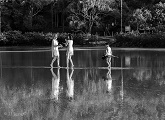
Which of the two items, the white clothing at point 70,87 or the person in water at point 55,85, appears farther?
the white clothing at point 70,87

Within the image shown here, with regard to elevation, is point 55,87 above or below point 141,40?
below

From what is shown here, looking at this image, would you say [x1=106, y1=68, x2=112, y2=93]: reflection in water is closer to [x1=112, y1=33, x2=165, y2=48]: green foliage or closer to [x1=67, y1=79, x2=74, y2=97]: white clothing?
[x1=67, y1=79, x2=74, y2=97]: white clothing

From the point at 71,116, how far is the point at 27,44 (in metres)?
46.6

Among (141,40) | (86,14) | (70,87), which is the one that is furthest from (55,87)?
(86,14)

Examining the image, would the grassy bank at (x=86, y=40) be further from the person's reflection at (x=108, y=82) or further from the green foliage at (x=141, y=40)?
the person's reflection at (x=108, y=82)

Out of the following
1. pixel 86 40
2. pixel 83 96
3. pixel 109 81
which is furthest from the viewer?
pixel 86 40

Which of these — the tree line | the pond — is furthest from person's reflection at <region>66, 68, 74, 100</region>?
the tree line

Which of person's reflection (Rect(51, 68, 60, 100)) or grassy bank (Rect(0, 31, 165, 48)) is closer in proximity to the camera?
person's reflection (Rect(51, 68, 60, 100))

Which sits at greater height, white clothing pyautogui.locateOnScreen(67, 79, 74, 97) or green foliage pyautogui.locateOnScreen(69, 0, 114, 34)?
green foliage pyautogui.locateOnScreen(69, 0, 114, 34)

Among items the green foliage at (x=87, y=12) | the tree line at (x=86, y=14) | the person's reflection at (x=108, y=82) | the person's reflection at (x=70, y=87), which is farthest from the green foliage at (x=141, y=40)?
the person's reflection at (x=70, y=87)

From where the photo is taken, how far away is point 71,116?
8.74 metres

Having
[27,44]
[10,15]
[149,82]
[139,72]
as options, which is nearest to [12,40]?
[27,44]

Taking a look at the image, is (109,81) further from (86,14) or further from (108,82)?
(86,14)

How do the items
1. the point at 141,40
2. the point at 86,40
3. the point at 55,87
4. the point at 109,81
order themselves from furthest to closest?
1. the point at 86,40
2. the point at 141,40
3. the point at 109,81
4. the point at 55,87
